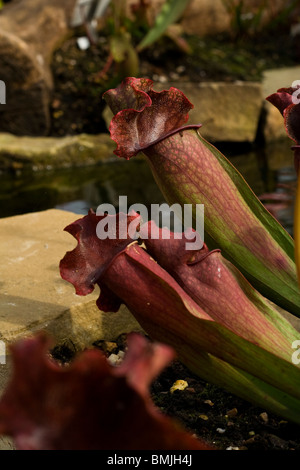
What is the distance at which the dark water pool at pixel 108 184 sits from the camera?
2.74 meters

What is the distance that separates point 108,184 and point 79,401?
2.71 m

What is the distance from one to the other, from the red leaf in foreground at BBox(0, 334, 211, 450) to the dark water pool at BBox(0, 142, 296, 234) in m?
1.84

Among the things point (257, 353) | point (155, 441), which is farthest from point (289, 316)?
point (155, 441)

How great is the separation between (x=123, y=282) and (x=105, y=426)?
0.39 m

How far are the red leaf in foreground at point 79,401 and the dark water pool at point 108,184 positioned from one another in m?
1.84

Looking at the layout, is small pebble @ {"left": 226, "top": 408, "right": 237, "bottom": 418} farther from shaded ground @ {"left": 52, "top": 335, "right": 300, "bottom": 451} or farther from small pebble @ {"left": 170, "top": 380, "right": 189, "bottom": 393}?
small pebble @ {"left": 170, "top": 380, "right": 189, "bottom": 393}

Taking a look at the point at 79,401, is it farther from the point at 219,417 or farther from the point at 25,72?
the point at 25,72

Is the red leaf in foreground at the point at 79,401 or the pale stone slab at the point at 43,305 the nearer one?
the red leaf in foreground at the point at 79,401

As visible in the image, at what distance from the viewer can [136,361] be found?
47cm

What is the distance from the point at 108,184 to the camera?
3.16 m
